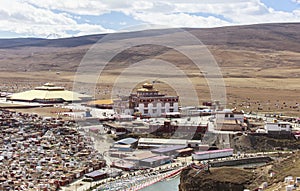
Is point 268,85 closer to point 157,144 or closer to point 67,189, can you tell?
point 157,144

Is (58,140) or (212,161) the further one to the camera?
(58,140)

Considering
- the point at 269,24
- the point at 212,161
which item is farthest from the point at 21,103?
the point at 269,24

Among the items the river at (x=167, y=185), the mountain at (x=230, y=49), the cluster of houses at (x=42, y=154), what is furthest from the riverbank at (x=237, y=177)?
the mountain at (x=230, y=49)

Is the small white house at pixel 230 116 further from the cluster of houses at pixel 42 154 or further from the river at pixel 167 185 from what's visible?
the river at pixel 167 185

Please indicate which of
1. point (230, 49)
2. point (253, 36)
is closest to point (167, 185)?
point (230, 49)

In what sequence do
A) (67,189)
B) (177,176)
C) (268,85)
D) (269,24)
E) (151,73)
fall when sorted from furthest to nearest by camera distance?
1. (269,24)
2. (151,73)
3. (268,85)
4. (177,176)
5. (67,189)

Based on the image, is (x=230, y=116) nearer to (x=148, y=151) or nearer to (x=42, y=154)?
(x=148, y=151)

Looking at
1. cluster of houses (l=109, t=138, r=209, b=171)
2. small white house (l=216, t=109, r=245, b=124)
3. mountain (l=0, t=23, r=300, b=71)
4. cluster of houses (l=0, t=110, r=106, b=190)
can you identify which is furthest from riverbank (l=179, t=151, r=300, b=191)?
mountain (l=0, t=23, r=300, b=71)
